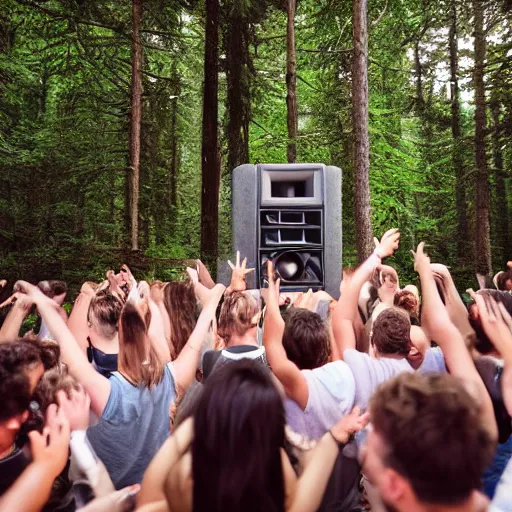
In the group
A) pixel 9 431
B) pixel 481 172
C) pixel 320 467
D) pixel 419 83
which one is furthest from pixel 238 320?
pixel 419 83

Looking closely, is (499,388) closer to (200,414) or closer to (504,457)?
(504,457)

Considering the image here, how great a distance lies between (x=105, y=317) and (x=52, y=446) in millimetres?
1203

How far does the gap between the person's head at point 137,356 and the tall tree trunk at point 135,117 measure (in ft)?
18.3

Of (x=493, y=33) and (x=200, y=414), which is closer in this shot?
(x=200, y=414)

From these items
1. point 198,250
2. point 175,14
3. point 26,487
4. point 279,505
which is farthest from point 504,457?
point 175,14

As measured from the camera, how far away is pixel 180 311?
260 cm

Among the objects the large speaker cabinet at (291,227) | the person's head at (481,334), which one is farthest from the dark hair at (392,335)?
the large speaker cabinet at (291,227)

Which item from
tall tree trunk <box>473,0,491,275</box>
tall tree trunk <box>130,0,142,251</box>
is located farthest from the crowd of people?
tall tree trunk <box>473,0,491,275</box>

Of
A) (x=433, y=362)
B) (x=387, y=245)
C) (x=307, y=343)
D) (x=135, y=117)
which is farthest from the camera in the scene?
(x=135, y=117)

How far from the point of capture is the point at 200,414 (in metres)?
1.01

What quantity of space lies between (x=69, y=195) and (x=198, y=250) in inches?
75.9

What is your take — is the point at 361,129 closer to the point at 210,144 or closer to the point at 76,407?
the point at 210,144

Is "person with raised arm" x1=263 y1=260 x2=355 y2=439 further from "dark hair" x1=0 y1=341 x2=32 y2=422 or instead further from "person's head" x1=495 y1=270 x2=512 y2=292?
"person's head" x1=495 y1=270 x2=512 y2=292

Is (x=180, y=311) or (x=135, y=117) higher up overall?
(x=135, y=117)
